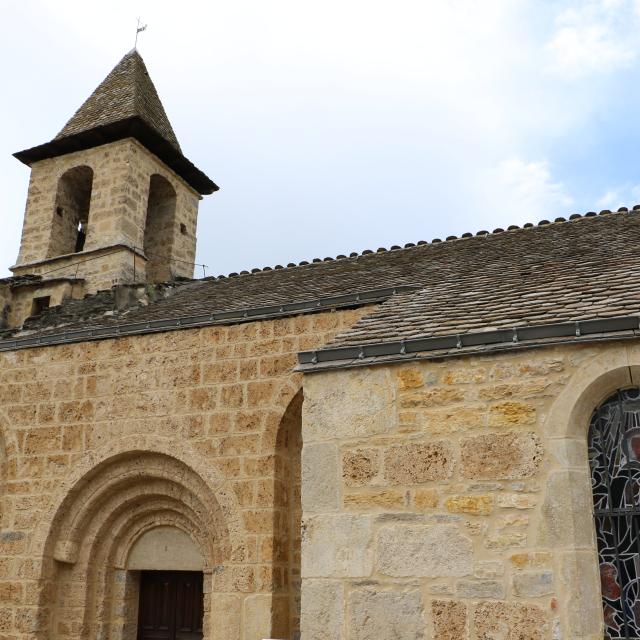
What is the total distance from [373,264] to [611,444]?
6215mm

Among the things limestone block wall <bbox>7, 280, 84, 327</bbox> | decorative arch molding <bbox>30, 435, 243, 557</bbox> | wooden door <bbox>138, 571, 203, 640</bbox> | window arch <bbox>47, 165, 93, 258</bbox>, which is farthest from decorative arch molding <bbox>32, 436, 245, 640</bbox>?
window arch <bbox>47, 165, 93, 258</bbox>

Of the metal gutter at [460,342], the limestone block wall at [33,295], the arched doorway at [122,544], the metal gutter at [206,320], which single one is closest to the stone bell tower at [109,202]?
the limestone block wall at [33,295]

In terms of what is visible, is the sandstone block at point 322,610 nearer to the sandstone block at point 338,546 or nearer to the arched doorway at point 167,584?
the sandstone block at point 338,546

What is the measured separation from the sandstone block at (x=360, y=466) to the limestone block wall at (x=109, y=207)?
8.16 m

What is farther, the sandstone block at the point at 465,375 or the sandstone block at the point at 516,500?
the sandstone block at the point at 465,375

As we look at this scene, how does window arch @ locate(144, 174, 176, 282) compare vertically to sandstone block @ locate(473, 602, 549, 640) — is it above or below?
above

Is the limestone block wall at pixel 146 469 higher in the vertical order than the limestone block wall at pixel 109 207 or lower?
lower

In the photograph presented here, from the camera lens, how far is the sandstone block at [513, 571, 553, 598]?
12.1 feet

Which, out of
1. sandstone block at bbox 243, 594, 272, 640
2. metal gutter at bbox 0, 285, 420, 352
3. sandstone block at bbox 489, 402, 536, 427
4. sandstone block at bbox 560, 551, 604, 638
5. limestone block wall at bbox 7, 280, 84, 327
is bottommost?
sandstone block at bbox 243, 594, 272, 640

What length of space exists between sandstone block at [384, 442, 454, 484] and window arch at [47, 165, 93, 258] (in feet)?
32.6

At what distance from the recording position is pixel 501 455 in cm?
396

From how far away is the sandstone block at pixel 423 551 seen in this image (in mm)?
3877

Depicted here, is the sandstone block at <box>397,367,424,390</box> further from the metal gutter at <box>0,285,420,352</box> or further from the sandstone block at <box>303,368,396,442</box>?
the metal gutter at <box>0,285,420,352</box>

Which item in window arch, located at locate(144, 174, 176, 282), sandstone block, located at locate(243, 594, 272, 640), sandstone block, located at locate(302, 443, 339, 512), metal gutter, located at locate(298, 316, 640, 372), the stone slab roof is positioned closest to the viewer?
metal gutter, located at locate(298, 316, 640, 372)
